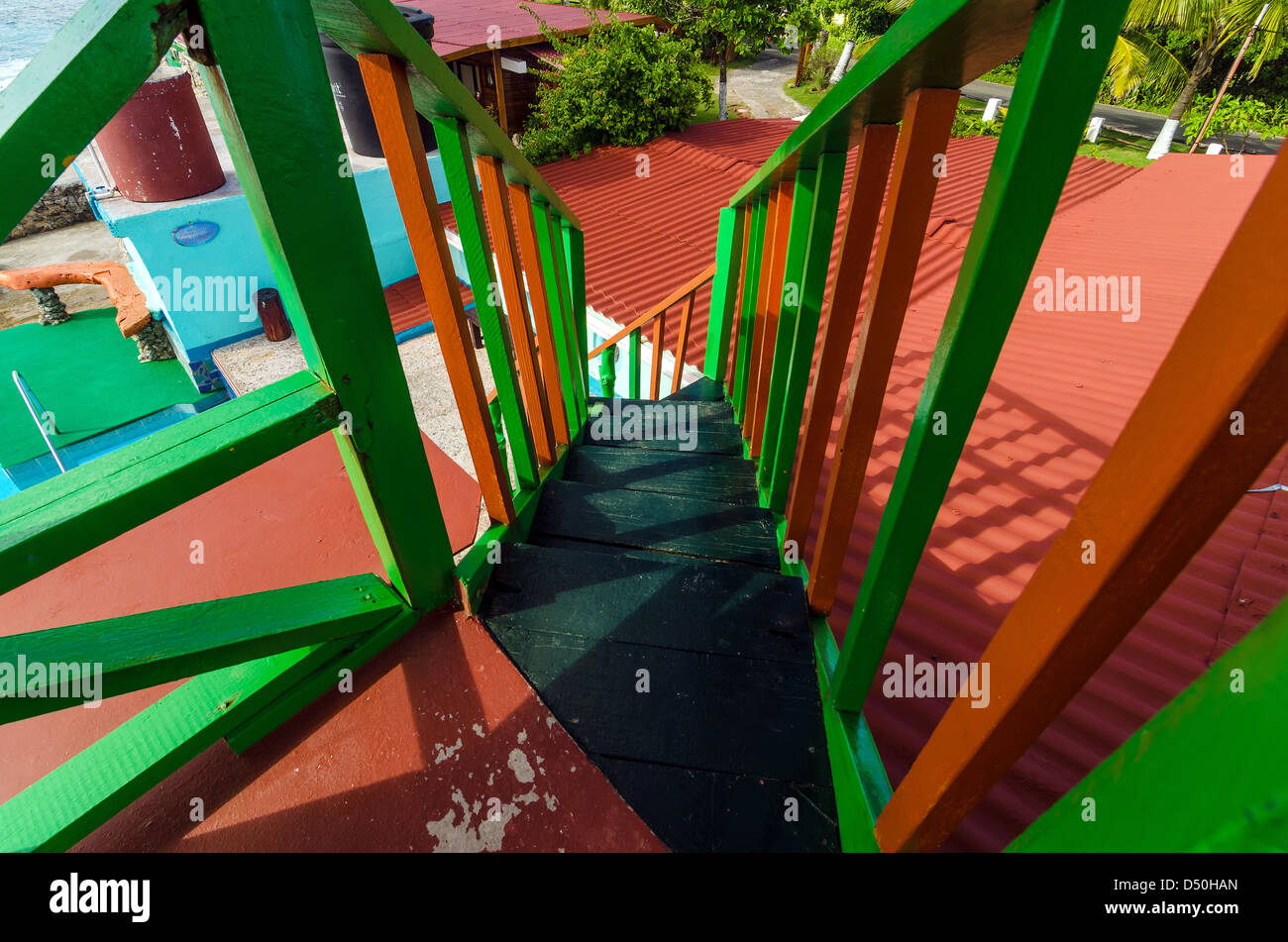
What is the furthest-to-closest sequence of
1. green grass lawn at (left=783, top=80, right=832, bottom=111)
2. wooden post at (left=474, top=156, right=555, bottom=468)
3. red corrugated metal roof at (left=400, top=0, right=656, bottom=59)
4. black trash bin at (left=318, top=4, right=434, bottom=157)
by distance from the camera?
green grass lawn at (left=783, top=80, right=832, bottom=111), red corrugated metal roof at (left=400, top=0, right=656, bottom=59), black trash bin at (left=318, top=4, right=434, bottom=157), wooden post at (left=474, top=156, right=555, bottom=468)

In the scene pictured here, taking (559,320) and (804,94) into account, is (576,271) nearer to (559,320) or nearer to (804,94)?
(559,320)

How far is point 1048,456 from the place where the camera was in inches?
116

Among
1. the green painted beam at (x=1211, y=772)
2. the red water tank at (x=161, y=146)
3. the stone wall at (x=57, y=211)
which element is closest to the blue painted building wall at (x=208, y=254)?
the red water tank at (x=161, y=146)

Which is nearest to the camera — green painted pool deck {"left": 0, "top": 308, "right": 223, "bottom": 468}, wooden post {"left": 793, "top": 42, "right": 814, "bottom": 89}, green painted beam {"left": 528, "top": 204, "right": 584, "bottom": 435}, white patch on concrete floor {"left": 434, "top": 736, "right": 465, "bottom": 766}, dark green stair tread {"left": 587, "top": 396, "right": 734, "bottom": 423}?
white patch on concrete floor {"left": 434, "top": 736, "right": 465, "bottom": 766}

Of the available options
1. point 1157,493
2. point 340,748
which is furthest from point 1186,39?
point 340,748

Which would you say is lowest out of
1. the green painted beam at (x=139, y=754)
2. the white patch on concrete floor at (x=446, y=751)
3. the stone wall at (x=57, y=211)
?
the stone wall at (x=57, y=211)

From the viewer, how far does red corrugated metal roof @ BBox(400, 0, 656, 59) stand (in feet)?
38.0

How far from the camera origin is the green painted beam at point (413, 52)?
2.77 feet

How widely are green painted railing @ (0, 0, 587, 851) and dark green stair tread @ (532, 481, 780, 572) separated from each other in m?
0.66

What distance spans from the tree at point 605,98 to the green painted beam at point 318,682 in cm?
1147

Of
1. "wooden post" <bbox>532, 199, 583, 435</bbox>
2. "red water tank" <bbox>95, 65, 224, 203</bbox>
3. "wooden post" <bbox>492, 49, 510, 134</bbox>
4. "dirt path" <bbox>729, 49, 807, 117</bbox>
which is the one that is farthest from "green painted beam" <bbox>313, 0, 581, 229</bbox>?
"dirt path" <bbox>729, 49, 807, 117</bbox>

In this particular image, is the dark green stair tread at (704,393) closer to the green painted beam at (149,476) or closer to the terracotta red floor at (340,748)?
the terracotta red floor at (340,748)

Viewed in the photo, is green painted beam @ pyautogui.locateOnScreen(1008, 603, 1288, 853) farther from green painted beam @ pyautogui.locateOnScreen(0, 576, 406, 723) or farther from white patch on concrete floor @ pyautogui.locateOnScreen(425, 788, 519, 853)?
green painted beam @ pyautogui.locateOnScreen(0, 576, 406, 723)

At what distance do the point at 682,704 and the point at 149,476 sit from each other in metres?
0.98
